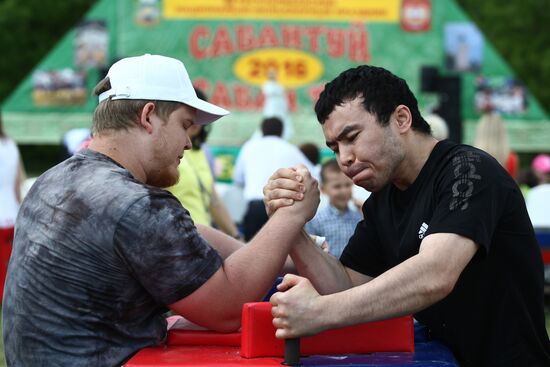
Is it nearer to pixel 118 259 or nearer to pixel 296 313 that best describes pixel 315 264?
pixel 296 313

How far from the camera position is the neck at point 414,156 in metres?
3.02

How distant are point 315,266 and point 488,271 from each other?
62cm

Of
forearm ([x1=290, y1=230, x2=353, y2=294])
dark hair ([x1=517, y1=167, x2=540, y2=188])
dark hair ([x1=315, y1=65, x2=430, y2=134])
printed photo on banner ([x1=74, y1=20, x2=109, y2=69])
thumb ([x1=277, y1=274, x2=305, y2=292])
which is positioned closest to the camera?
thumb ([x1=277, y1=274, x2=305, y2=292])

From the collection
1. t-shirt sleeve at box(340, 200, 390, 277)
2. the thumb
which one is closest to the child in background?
t-shirt sleeve at box(340, 200, 390, 277)

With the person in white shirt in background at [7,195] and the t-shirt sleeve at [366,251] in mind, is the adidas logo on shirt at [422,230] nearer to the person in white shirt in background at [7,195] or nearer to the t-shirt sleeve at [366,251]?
the t-shirt sleeve at [366,251]

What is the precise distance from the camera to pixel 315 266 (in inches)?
126

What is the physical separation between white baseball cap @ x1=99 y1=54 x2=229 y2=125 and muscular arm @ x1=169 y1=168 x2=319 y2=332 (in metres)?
0.45

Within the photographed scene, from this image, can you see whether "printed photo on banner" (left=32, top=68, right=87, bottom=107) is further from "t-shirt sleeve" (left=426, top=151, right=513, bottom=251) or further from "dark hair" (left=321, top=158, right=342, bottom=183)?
"t-shirt sleeve" (left=426, top=151, right=513, bottom=251)

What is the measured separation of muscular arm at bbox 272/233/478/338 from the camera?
2484 millimetres

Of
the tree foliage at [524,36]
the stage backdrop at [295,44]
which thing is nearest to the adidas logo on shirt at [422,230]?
the stage backdrop at [295,44]

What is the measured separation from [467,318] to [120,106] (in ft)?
3.83

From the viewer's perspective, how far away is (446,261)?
2.58 meters

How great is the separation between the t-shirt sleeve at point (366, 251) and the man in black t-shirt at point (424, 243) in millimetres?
65

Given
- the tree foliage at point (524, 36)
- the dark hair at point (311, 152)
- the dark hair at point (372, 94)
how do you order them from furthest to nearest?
1. the tree foliage at point (524, 36)
2. the dark hair at point (311, 152)
3. the dark hair at point (372, 94)
